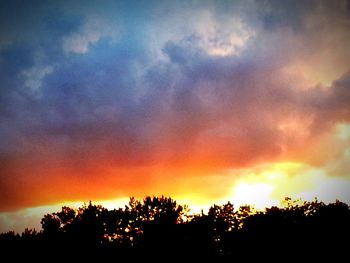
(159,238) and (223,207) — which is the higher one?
(223,207)

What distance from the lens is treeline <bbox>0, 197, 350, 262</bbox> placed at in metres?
53.8

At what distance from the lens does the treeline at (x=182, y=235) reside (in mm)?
53812

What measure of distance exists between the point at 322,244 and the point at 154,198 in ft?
113

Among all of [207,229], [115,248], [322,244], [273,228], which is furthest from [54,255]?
[322,244]

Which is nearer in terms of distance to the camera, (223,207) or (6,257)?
(6,257)

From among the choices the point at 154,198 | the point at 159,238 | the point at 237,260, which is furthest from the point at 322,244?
the point at 154,198

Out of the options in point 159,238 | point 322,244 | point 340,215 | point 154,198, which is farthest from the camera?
point 154,198

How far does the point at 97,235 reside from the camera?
63.6 metres

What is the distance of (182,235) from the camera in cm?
6097

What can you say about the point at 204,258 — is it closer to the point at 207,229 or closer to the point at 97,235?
the point at 207,229

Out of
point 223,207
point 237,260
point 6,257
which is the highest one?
point 223,207

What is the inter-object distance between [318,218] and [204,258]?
22.8 metres

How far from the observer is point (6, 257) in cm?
5269

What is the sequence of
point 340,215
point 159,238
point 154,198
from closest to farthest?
point 340,215
point 159,238
point 154,198
